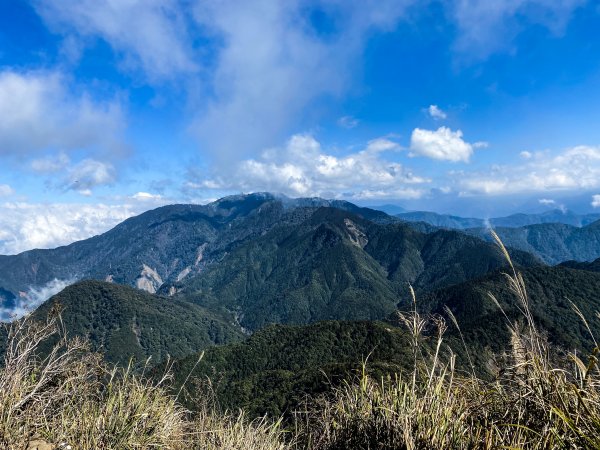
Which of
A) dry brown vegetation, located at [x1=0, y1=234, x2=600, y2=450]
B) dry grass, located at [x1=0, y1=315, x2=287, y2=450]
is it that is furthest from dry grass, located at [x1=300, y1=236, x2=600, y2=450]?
dry grass, located at [x1=0, y1=315, x2=287, y2=450]

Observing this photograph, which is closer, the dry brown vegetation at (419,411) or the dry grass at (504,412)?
the dry grass at (504,412)

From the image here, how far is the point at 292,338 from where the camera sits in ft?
506

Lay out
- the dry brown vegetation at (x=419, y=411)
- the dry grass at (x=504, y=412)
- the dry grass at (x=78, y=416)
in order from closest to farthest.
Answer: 1. the dry grass at (x=504, y=412)
2. the dry brown vegetation at (x=419, y=411)
3. the dry grass at (x=78, y=416)

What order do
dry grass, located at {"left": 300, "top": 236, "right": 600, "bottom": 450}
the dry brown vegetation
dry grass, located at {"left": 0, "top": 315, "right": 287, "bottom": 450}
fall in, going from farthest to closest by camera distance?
dry grass, located at {"left": 0, "top": 315, "right": 287, "bottom": 450} < the dry brown vegetation < dry grass, located at {"left": 300, "top": 236, "right": 600, "bottom": 450}

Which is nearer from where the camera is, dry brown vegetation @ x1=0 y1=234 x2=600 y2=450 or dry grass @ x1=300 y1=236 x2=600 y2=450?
dry grass @ x1=300 y1=236 x2=600 y2=450

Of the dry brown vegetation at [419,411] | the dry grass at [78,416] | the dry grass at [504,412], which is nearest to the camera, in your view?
the dry grass at [504,412]

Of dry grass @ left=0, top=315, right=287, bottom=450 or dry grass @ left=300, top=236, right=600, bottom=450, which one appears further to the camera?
dry grass @ left=0, top=315, right=287, bottom=450

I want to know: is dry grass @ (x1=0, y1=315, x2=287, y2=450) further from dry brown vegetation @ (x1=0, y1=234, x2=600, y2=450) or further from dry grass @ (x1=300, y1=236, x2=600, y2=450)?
dry grass @ (x1=300, y1=236, x2=600, y2=450)

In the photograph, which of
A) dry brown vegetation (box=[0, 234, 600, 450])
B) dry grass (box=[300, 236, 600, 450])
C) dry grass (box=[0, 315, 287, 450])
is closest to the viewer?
dry grass (box=[300, 236, 600, 450])

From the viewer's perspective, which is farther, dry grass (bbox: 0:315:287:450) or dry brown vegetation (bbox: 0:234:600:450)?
dry grass (bbox: 0:315:287:450)

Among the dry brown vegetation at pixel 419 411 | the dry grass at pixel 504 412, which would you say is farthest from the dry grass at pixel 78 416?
the dry grass at pixel 504 412

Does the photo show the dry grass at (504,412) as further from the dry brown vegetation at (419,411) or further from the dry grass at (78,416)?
the dry grass at (78,416)

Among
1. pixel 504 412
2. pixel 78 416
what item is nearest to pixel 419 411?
pixel 504 412

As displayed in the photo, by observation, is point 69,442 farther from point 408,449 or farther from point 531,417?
point 531,417
